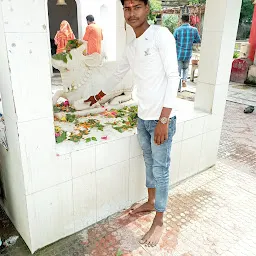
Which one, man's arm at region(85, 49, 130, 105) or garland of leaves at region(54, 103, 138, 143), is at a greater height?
man's arm at region(85, 49, 130, 105)

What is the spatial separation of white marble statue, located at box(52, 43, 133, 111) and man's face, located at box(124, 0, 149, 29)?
1.26 metres

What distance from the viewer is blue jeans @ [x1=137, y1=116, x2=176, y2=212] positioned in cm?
245

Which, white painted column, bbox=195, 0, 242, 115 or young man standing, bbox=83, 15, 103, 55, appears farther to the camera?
young man standing, bbox=83, 15, 103, 55

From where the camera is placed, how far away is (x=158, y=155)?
248cm

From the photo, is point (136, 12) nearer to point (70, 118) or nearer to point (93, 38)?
point (70, 118)

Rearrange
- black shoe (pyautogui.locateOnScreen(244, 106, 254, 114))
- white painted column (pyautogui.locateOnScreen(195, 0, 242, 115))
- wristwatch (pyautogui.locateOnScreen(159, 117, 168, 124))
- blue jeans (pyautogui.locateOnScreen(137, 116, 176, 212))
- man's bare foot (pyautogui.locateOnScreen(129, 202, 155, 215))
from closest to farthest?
wristwatch (pyautogui.locateOnScreen(159, 117, 168, 124)), blue jeans (pyautogui.locateOnScreen(137, 116, 176, 212)), man's bare foot (pyautogui.locateOnScreen(129, 202, 155, 215)), white painted column (pyautogui.locateOnScreen(195, 0, 242, 115)), black shoe (pyautogui.locateOnScreen(244, 106, 254, 114))

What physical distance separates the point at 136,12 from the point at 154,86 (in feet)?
1.96

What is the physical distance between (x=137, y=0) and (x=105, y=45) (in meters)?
7.04

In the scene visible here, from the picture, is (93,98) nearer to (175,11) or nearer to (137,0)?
(137,0)

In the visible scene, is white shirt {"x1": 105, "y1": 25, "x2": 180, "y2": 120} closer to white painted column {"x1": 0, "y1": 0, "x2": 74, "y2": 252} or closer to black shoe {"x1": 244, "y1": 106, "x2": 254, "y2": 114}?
white painted column {"x1": 0, "y1": 0, "x2": 74, "y2": 252}

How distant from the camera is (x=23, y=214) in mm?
2383

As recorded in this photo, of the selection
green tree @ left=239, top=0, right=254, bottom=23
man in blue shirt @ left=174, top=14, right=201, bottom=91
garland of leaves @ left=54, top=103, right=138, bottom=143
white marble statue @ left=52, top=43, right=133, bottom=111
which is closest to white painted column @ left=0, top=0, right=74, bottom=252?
garland of leaves @ left=54, top=103, right=138, bottom=143

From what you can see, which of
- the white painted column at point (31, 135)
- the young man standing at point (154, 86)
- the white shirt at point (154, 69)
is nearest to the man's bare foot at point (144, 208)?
the young man standing at point (154, 86)

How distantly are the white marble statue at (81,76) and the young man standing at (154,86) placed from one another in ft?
2.86
